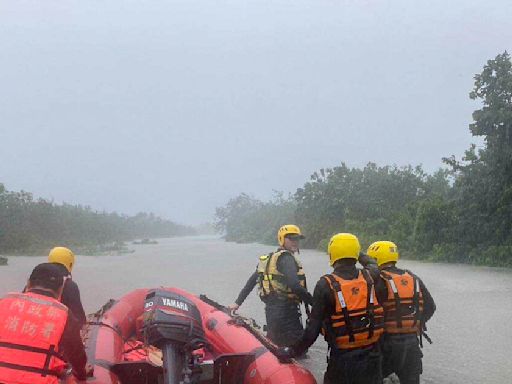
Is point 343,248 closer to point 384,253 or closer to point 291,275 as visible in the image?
point 384,253

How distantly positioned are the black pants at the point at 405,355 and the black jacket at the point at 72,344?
1.84 m

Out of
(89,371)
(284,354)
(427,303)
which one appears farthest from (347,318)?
(89,371)

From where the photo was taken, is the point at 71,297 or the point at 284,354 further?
the point at 71,297

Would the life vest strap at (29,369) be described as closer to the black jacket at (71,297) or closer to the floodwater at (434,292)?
the black jacket at (71,297)

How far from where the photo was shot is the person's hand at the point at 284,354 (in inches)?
129

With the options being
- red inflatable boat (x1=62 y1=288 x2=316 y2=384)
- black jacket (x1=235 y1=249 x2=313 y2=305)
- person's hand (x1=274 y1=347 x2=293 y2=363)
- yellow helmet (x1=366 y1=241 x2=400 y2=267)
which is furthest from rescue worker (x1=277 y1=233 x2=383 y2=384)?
black jacket (x1=235 y1=249 x2=313 y2=305)

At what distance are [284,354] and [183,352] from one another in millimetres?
619

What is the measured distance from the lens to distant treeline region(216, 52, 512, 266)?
13055mm

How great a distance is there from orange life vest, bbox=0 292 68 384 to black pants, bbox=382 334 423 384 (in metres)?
1.98

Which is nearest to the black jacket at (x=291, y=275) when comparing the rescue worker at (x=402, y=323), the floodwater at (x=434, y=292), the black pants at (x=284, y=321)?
the black pants at (x=284, y=321)

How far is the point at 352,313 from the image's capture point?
2.93m

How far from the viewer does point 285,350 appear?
3338 mm

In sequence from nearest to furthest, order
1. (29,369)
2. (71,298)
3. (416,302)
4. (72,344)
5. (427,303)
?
1. (29,369)
2. (72,344)
3. (416,302)
4. (427,303)
5. (71,298)

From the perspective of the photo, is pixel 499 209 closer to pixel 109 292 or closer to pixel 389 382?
pixel 109 292
